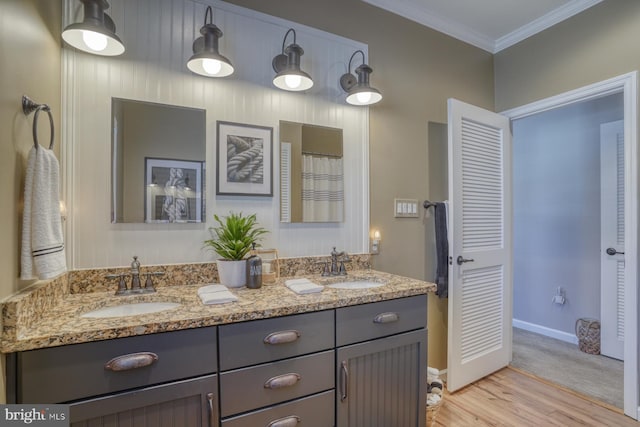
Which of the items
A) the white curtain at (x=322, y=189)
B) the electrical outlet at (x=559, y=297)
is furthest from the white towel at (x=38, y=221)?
the electrical outlet at (x=559, y=297)

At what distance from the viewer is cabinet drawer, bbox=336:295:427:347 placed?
137 cm

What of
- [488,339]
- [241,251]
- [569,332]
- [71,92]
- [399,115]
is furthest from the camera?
[569,332]

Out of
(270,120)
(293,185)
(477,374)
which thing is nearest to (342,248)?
(293,185)

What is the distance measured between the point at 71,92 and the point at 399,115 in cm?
190

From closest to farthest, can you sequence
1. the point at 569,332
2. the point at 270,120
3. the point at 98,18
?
the point at 98,18 < the point at 270,120 < the point at 569,332

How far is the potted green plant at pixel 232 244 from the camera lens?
155 cm

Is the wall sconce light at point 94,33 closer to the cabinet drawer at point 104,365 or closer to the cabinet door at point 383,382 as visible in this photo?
the cabinet drawer at point 104,365

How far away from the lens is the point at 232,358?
1.12 m

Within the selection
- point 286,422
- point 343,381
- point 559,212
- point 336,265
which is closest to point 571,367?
point 559,212

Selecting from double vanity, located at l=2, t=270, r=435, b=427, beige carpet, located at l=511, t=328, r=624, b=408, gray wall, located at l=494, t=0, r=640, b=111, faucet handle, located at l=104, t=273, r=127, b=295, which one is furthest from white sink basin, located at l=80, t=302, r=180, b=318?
gray wall, located at l=494, t=0, r=640, b=111

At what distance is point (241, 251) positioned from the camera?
159cm

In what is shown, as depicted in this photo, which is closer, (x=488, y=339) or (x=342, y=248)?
(x=342, y=248)

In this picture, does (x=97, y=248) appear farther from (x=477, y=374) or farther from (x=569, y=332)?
(x=569, y=332)

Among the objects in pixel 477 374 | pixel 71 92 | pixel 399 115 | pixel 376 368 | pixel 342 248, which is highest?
pixel 399 115
